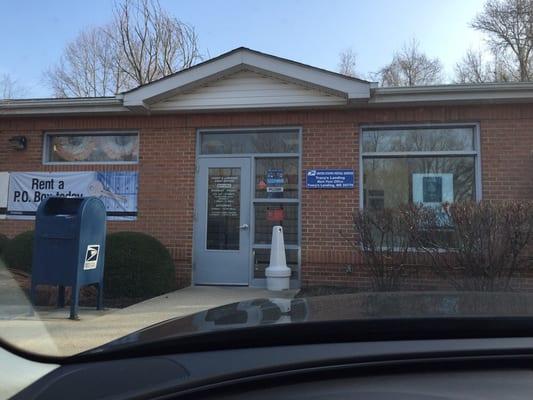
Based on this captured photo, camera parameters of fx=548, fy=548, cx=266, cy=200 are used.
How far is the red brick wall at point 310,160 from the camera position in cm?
866

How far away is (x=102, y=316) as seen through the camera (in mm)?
6648

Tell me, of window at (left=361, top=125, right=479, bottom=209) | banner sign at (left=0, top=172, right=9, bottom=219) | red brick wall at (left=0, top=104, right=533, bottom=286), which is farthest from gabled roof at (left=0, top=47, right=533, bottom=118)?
banner sign at (left=0, top=172, right=9, bottom=219)

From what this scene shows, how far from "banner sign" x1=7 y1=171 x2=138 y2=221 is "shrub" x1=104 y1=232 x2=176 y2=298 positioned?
1.30 meters

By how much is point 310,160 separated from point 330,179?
462 mm

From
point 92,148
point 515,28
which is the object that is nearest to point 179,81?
point 92,148

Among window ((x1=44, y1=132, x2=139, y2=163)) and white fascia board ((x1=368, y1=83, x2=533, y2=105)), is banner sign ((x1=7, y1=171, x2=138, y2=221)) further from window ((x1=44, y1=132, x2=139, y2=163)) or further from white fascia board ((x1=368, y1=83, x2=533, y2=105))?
white fascia board ((x1=368, y1=83, x2=533, y2=105))

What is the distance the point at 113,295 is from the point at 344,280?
142 inches

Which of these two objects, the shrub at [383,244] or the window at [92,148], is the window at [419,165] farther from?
the window at [92,148]

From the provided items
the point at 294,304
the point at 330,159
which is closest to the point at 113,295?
the point at 330,159

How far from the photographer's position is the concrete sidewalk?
5191mm

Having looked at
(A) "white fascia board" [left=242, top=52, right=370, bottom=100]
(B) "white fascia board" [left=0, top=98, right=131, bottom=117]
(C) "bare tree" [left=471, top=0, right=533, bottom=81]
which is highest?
(C) "bare tree" [left=471, top=0, right=533, bottom=81]

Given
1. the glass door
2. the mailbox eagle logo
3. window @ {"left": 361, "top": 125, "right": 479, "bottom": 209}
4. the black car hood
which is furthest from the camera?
the glass door

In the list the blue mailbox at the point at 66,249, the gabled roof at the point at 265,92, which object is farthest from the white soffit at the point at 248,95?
the blue mailbox at the point at 66,249

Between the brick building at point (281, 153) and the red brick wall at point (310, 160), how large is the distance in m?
0.02
